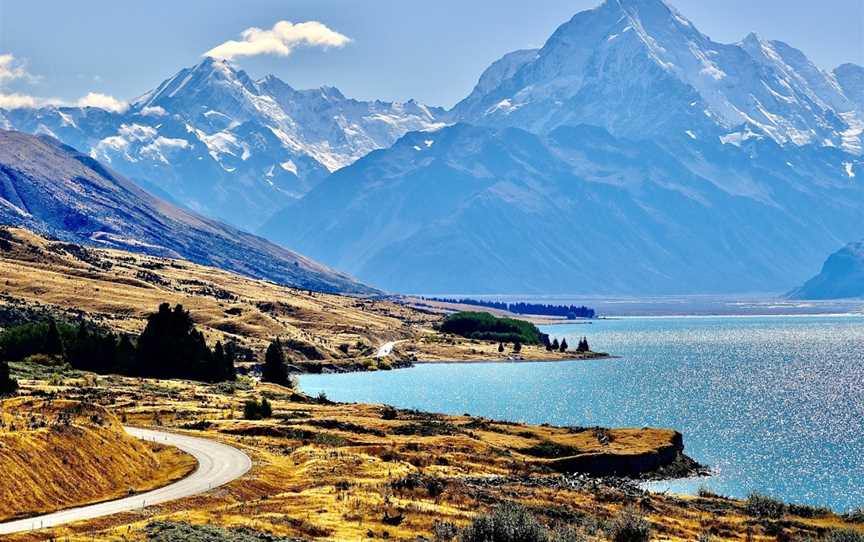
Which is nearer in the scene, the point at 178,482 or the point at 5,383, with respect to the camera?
the point at 178,482

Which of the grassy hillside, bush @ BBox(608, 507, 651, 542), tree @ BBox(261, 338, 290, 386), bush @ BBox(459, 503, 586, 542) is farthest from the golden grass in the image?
tree @ BBox(261, 338, 290, 386)

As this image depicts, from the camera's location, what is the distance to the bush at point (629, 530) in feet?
185

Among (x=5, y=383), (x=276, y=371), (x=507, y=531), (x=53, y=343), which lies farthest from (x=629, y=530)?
(x=276, y=371)

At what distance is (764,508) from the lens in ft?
254

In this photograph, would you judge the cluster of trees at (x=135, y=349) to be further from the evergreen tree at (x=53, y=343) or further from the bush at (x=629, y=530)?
the bush at (x=629, y=530)

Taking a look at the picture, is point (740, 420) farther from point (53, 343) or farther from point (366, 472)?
point (53, 343)

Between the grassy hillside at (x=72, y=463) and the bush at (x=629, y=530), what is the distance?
26784mm

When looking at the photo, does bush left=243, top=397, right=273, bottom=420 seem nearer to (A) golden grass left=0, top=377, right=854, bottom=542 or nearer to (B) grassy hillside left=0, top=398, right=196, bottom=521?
(A) golden grass left=0, top=377, right=854, bottom=542

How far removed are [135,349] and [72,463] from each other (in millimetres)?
92675

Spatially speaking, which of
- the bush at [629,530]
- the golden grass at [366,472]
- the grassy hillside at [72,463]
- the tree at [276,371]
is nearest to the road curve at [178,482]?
the grassy hillside at [72,463]

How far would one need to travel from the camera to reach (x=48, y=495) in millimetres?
55469

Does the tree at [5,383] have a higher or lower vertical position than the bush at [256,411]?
higher

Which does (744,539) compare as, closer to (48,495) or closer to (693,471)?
(48,495)

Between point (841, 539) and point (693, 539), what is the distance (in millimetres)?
8658
